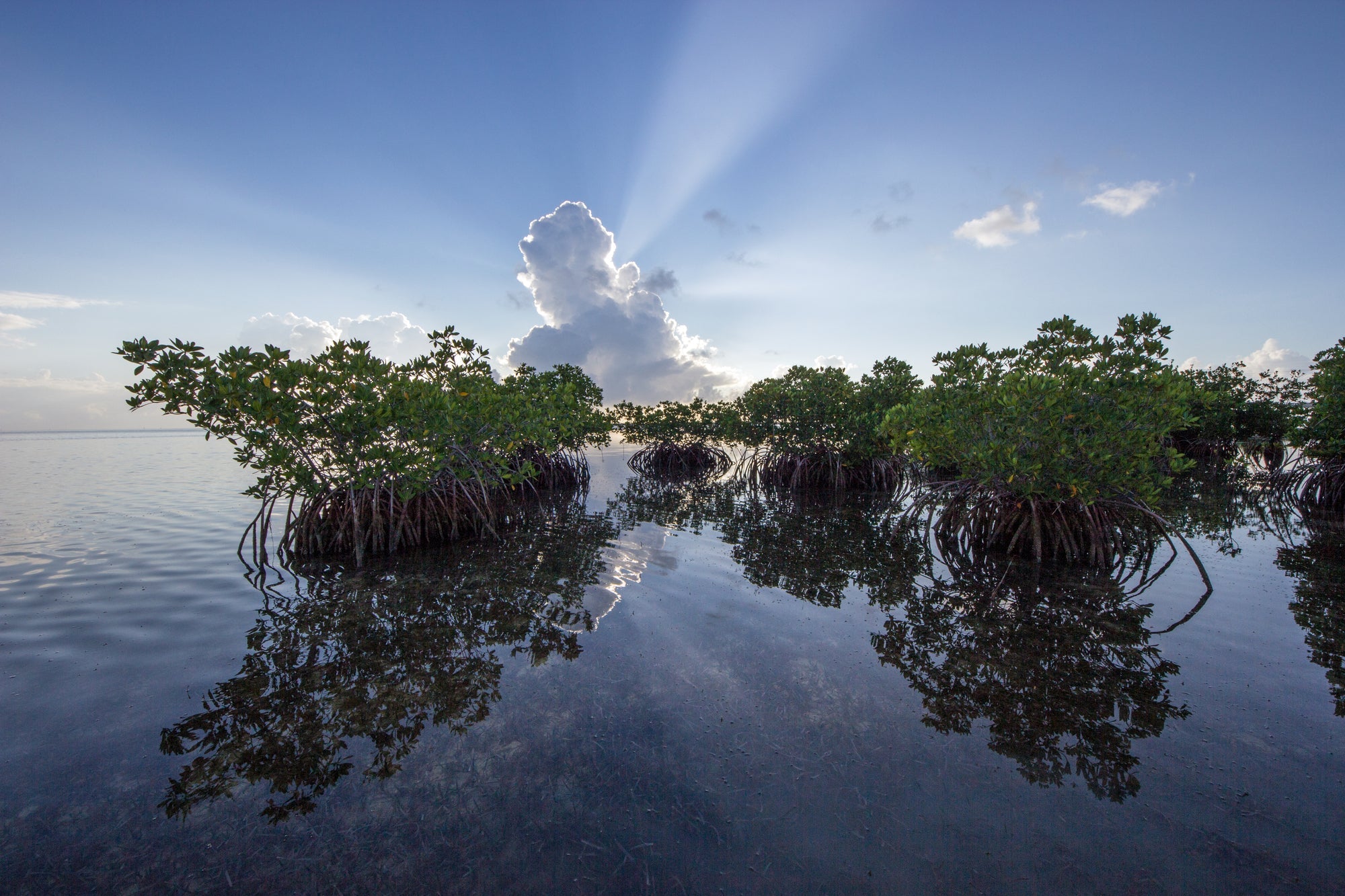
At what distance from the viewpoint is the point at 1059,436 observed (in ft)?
28.0

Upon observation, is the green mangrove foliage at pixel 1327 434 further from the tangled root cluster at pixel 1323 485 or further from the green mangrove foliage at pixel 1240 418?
the green mangrove foliage at pixel 1240 418

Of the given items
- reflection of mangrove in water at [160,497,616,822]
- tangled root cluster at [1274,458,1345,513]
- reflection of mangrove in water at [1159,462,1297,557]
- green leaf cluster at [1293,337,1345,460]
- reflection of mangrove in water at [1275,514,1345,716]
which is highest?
green leaf cluster at [1293,337,1345,460]

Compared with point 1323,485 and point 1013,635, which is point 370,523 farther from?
point 1323,485

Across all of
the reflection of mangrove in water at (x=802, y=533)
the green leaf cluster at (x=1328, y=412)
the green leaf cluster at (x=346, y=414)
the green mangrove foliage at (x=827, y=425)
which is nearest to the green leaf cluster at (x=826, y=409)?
the green mangrove foliage at (x=827, y=425)

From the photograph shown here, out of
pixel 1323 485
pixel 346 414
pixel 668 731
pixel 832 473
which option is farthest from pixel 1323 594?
pixel 346 414

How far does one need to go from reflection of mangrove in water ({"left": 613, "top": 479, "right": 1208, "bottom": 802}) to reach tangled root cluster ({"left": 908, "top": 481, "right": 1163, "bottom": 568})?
0.32m

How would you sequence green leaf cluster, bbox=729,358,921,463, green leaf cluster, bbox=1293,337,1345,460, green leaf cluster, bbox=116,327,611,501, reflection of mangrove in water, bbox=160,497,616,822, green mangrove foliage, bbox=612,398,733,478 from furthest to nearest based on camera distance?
green mangrove foliage, bbox=612,398,733,478 < green leaf cluster, bbox=729,358,921,463 < green leaf cluster, bbox=1293,337,1345,460 < green leaf cluster, bbox=116,327,611,501 < reflection of mangrove in water, bbox=160,497,616,822

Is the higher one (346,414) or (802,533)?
(346,414)

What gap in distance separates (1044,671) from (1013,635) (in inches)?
34.4

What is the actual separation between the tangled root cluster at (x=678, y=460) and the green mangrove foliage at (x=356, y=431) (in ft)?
50.2

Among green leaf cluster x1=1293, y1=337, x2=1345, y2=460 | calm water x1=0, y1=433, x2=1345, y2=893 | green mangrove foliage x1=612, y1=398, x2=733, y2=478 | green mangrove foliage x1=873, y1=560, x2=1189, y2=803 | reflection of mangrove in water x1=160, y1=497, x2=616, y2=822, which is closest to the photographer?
calm water x1=0, y1=433, x2=1345, y2=893

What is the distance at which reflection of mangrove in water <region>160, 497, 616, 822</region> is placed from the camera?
3.65 metres

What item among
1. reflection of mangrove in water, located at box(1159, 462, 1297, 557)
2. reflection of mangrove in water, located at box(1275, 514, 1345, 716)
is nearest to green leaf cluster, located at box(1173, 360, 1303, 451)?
reflection of mangrove in water, located at box(1159, 462, 1297, 557)

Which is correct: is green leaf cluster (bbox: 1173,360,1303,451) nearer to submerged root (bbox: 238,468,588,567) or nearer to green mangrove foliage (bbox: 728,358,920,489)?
green mangrove foliage (bbox: 728,358,920,489)
